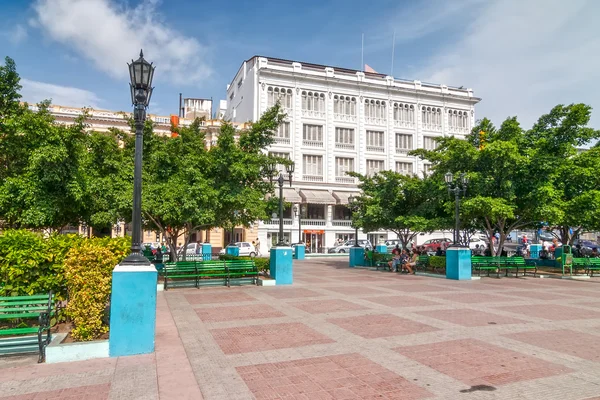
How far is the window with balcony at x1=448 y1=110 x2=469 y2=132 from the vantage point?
49.8 meters

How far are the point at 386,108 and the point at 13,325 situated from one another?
145 feet

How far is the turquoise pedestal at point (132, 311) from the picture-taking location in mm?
6820

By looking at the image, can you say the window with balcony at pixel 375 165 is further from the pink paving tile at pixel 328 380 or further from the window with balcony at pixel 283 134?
the pink paving tile at pixel 328 380

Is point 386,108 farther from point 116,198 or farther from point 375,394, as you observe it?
point 375,394

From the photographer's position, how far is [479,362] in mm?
6543

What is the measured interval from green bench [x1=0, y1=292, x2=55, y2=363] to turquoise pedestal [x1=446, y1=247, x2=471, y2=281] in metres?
15.8

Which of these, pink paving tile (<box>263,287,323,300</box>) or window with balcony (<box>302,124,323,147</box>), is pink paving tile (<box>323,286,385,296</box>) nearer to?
pink paving tile (<box>263,287,323,300</box>)

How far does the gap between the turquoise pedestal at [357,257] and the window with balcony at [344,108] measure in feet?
72.9

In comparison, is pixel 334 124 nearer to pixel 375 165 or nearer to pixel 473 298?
pixel 375 165

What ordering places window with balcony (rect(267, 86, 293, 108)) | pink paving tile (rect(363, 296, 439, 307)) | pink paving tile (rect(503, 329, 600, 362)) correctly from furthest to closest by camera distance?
window with balcony (rect(267, 86, 293, 108)) → pink paving tile (rect(363, 296, 439, 307)) → pink paving tile (rect(503, 329, 600, 362))

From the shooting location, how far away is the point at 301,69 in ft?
144

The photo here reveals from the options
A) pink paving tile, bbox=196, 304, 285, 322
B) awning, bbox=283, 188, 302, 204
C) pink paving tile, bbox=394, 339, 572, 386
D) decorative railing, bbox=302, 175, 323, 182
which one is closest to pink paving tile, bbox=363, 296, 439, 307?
pink paving tile, bbox=196, 304, 285, 322

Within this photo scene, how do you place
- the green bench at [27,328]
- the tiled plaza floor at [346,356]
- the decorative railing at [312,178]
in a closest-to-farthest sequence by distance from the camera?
1. the tiled plaza floor at [346,356]
2. the green bench at [27,328]
3. the decorative railing at [312,178]

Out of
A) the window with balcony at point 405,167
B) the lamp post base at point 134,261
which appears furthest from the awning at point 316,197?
the lamp post base at point 134,261
